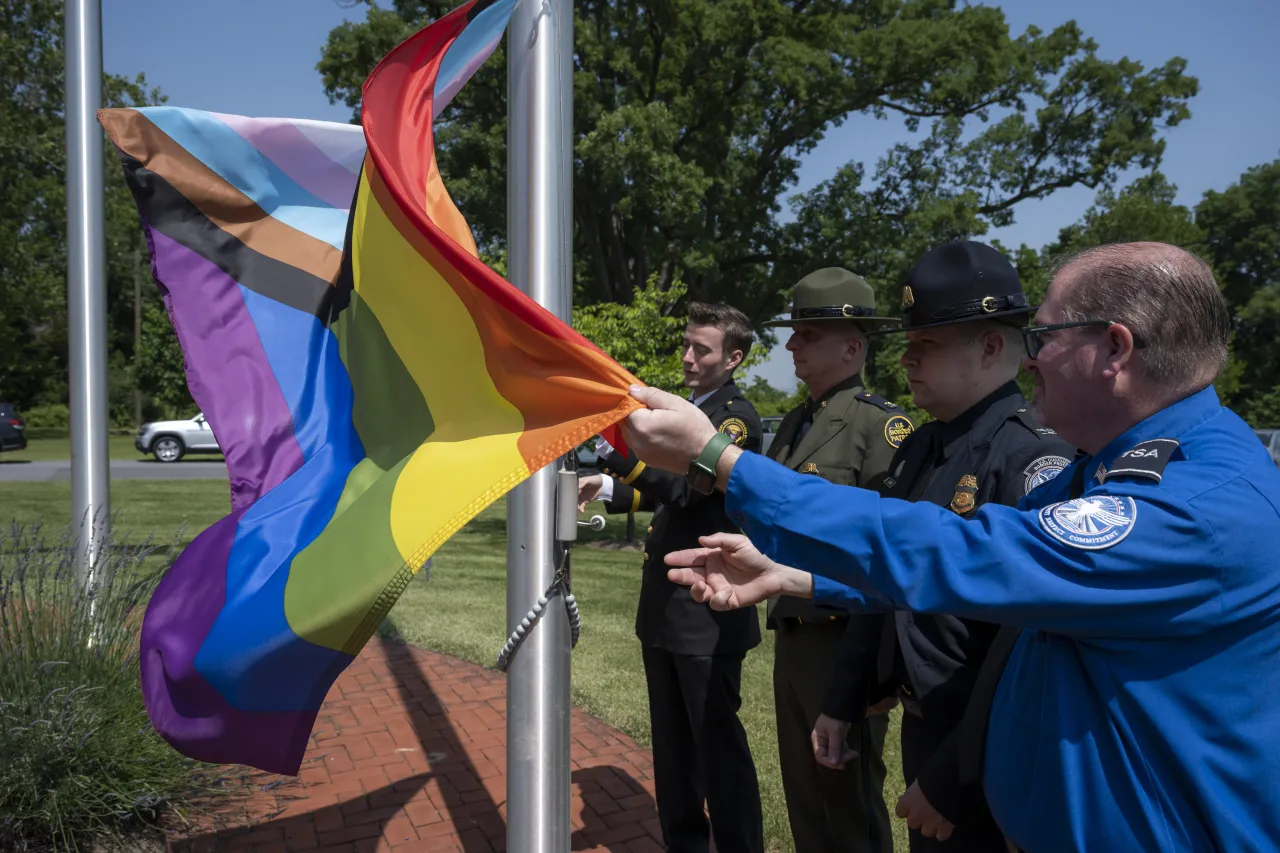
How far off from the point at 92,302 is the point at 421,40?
378 cm

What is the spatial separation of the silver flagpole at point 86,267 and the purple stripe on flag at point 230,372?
2667 millimetres

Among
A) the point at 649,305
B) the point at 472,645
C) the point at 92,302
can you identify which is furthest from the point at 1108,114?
the point at 92,302

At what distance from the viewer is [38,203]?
30.1 metres

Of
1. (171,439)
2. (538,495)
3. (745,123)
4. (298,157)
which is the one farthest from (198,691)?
(171,439)

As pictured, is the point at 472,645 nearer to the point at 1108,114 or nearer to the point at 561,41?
the point at 561,41

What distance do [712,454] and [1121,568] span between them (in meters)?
0.74

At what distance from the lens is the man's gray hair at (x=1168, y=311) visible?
5.15 ft

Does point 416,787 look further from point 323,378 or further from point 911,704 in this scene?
point 911,704

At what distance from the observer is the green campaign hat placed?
11.4ft

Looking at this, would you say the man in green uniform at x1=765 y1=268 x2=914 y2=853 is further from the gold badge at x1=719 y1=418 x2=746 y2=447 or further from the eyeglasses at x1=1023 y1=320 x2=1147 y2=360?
the eyeglasses at x1=1023 y1=320 x2=1147 y2=360

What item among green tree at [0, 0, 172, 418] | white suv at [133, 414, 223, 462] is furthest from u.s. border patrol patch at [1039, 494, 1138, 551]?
white suv at [133, 414, 223, 462]

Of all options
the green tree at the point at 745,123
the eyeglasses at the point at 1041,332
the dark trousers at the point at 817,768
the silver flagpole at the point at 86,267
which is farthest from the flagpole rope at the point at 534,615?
the green tree at the point at 745,123

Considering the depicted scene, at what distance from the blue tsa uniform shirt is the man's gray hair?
61 millimetres

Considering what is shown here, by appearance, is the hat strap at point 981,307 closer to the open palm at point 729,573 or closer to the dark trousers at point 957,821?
the open palm at point 729,573
